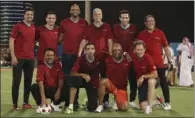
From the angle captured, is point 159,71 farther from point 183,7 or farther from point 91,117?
point 183,7

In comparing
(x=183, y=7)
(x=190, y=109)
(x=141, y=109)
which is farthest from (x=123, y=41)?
(x=183, y=7)

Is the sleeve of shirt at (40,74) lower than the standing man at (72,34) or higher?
lower

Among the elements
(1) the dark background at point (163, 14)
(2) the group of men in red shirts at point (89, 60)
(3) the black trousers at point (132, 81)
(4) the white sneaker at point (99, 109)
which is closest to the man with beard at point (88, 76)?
(2) the group of men in red shirts at point (89, 60)

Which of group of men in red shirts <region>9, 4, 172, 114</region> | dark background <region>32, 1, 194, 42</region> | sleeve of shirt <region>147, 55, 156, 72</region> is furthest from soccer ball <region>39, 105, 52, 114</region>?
dark background <region>32, 1, 194, 42</region>

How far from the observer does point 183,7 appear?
28.1 m

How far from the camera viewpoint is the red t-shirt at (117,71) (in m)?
6.94

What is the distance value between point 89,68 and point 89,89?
0.36 metres

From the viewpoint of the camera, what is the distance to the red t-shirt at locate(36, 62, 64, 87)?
692 cm

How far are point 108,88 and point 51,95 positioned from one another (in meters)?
0.99

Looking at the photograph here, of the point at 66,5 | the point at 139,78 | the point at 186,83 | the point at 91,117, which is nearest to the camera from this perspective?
the point at 91,117

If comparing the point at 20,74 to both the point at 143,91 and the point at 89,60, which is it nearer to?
the point at 89,60

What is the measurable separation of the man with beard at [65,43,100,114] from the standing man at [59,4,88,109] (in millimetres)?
345

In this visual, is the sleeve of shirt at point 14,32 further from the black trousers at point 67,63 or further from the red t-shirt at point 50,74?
the black trousers at point 67,63

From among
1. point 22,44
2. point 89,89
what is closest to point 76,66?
point 89,89
